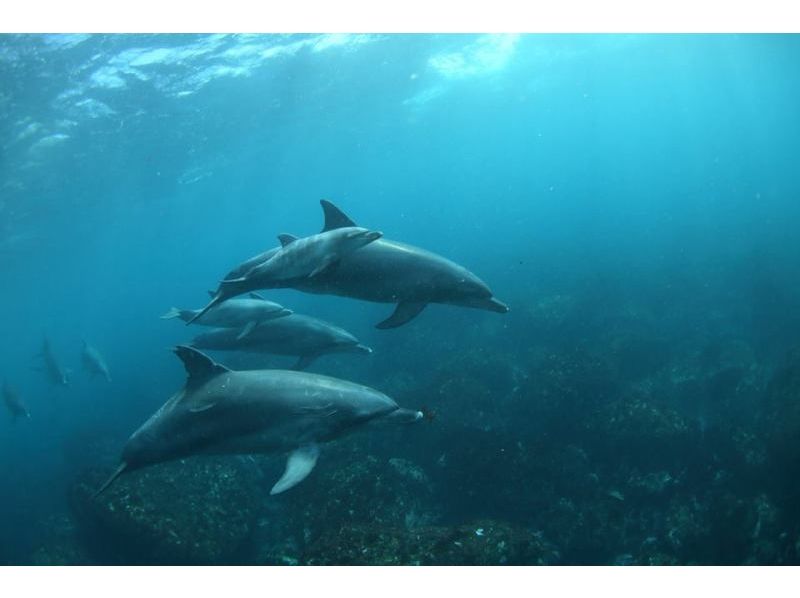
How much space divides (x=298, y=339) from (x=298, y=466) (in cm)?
410

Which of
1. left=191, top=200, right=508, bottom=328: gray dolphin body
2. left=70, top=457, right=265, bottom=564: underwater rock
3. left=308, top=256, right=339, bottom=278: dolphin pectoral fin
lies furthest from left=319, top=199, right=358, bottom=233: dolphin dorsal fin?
left=70, top=457, right=265, bottom=564: underwater rock

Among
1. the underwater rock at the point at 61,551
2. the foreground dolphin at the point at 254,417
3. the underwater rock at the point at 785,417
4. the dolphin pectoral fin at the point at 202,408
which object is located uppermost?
the dolphin pectoral fin at the point at 202,408

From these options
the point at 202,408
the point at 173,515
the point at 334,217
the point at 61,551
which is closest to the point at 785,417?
the point at 334,217

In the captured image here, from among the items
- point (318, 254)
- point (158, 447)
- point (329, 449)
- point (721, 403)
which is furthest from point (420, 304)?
point (721, 403)

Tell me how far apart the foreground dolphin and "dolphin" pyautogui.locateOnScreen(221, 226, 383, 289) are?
129 cm

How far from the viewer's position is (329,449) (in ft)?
35.4

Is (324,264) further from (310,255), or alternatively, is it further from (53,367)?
(53,367)

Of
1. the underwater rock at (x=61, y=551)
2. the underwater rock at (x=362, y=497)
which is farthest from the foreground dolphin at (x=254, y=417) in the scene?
the underwater rock at (x=61, y=551)

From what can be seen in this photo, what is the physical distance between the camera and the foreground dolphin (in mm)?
5516

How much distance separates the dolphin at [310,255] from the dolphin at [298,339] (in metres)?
2.72

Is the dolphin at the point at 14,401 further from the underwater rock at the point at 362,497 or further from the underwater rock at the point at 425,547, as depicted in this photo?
the underwater rock at the point at 425,547

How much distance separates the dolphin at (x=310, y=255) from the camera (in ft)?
18.5
